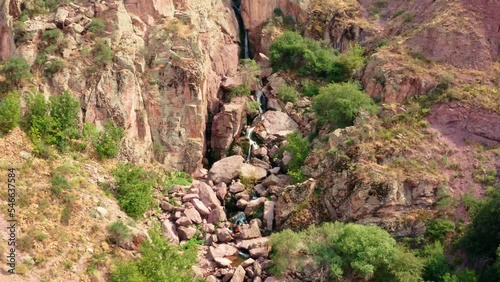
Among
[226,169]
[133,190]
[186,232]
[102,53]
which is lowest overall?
[186,232]

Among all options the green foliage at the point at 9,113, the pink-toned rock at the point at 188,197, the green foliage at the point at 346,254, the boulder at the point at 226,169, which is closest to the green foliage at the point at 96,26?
the green foliage at the point at 9,113

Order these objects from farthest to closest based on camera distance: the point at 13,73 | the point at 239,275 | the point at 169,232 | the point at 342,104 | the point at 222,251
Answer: the point at 342,104 → the point at 13,73 → the point at 169,232 → the point at 222,251 → the point at 239,275

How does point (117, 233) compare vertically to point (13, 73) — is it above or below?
below

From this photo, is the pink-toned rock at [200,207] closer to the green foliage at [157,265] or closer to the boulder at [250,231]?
the boulder at [250,231]

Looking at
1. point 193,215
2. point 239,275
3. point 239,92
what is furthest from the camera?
point 239,92

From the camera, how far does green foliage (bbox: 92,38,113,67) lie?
34.4 metres

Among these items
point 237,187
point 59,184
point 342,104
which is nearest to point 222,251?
point 237,187

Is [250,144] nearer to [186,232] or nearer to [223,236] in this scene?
[223,236]

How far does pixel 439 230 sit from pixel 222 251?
41.8 ft

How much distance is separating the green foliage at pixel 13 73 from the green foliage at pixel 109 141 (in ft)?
19.4

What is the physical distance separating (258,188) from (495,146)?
15883 millimetres

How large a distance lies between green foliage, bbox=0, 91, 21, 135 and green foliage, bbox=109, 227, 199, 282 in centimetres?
1069

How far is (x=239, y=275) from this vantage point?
2856cm

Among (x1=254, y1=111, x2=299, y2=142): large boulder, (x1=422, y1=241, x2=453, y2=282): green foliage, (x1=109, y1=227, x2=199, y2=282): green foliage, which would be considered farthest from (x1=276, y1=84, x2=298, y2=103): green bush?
(x1=422, y1=241, x2=453, y2=282): green foliage
